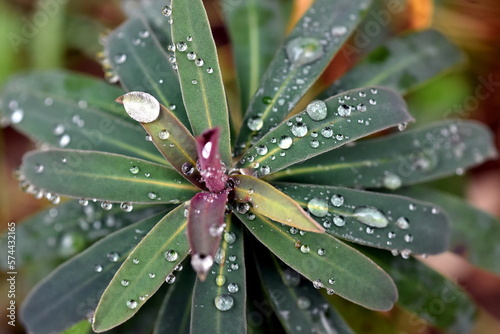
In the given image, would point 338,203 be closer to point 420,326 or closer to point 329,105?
point 329,105

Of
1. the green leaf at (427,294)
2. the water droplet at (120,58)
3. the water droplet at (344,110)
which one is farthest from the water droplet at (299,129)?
the water droplet at (120,58)

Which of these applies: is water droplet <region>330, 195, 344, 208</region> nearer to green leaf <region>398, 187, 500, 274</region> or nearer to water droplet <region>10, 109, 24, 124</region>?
green leaf <region>398, 187, 500, 274</region>

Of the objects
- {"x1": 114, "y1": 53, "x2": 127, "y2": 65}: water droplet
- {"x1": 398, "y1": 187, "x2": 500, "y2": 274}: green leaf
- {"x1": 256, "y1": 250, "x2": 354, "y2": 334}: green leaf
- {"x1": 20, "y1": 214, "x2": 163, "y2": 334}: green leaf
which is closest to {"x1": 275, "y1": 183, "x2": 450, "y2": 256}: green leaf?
{"x1": 256, "y1": 250, "x2": 354, "y2": 334}: green leaf

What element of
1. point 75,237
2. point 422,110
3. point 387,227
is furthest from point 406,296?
point 422,110

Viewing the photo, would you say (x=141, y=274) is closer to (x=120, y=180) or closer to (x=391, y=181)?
(x=120, y=180)

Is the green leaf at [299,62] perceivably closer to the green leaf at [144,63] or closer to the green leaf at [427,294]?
the green leaf at [144,63]
